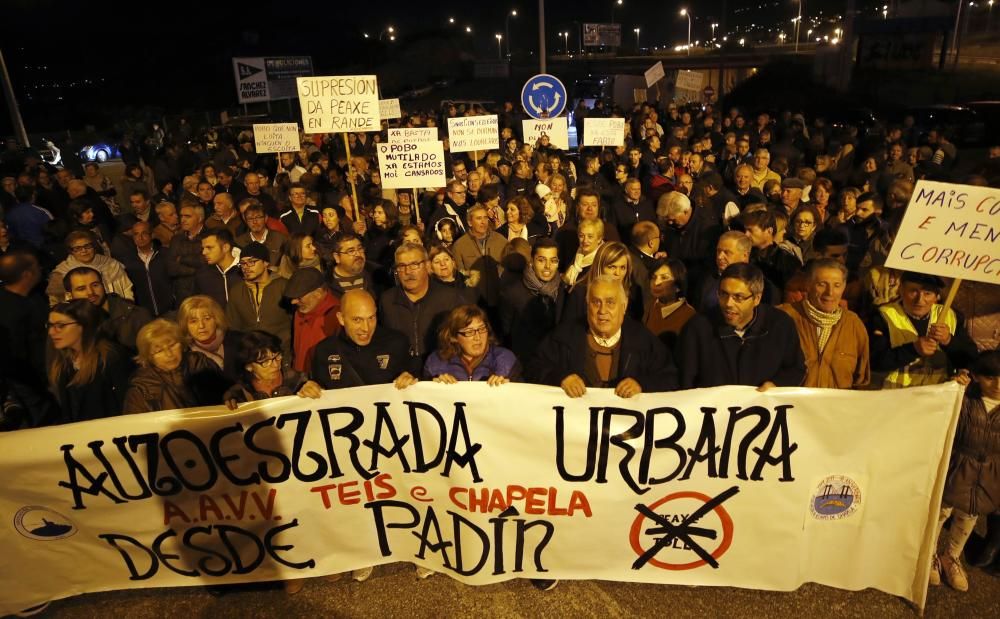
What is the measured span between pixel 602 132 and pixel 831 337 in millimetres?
7282

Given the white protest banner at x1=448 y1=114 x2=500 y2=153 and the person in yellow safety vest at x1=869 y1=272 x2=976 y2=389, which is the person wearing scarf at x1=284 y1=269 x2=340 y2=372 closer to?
the person in yellow safety vest at x1=869 y1=272 x2=976 y2=389

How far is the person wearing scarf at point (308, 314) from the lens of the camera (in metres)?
4.38

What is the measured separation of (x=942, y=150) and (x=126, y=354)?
12.4 meters

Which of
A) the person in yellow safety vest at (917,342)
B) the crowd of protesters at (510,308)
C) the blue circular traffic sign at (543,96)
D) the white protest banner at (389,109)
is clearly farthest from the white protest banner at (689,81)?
the person in yellow safety vest at (917,342)

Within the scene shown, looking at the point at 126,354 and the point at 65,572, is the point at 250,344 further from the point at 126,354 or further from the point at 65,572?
the point at 65,572

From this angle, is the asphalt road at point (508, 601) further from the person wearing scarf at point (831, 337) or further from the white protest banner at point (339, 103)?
the white protest banner at point (339, 103)

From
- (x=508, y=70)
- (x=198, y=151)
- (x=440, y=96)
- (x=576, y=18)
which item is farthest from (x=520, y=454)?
(x=576, y=18)

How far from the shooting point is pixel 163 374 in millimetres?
3605

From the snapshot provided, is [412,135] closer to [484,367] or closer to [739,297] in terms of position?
[484,367]

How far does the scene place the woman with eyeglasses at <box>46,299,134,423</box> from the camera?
3.67m

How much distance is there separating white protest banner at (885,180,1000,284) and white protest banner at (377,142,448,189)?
16.4 ft

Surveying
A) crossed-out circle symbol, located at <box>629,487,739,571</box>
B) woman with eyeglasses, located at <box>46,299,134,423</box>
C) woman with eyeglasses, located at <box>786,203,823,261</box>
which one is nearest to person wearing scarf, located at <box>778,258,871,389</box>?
crossed-out circle symbol, located at <box>629,487,739,571</box>

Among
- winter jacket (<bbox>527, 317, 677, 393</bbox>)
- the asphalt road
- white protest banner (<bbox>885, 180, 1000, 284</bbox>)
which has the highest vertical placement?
white protest banner (<bbox>885, 180, 1000, 284</bbox>)

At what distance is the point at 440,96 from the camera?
42.4 metres
